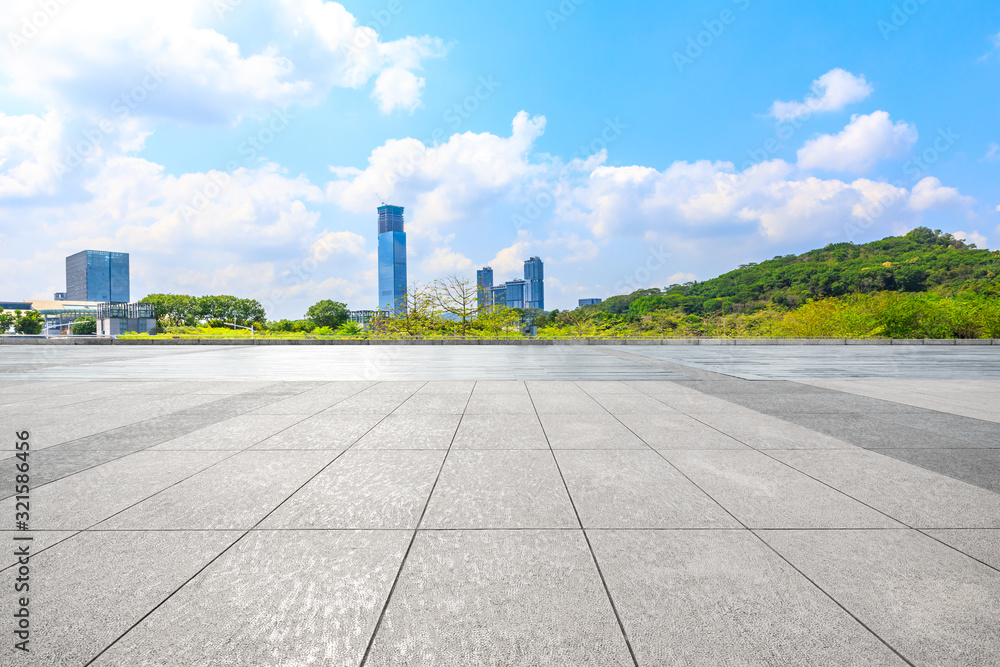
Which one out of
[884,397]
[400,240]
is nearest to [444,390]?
[884,397]

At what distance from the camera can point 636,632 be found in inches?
80.3

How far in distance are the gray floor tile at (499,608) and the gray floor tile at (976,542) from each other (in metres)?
2.23

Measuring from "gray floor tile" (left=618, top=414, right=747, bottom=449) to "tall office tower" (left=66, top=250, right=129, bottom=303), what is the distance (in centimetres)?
15016

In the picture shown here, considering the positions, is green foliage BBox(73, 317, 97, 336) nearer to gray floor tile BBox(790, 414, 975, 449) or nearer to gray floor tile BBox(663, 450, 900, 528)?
gray floor tile BBox(663, 450, 900, 528)

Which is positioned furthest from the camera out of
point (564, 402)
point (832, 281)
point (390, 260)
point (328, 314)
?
point (390, 260)

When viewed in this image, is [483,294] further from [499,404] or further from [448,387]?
[499,404]

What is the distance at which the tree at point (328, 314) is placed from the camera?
45125mm

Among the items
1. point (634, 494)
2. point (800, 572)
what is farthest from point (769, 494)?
point (800, 572)

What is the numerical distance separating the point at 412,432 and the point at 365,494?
1989 mm

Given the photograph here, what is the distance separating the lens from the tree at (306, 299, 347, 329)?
45.1 meters

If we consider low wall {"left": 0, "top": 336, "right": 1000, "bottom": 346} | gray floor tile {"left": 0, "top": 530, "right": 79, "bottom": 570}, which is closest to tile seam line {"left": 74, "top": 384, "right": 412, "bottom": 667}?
gray floor tile {"left": 0, "top": 530, "right": 79, "bottom": 570}

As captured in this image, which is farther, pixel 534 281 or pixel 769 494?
pixel 534 281

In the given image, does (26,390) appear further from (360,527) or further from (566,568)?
(566,568)

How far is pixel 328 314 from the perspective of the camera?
46.8 metres
